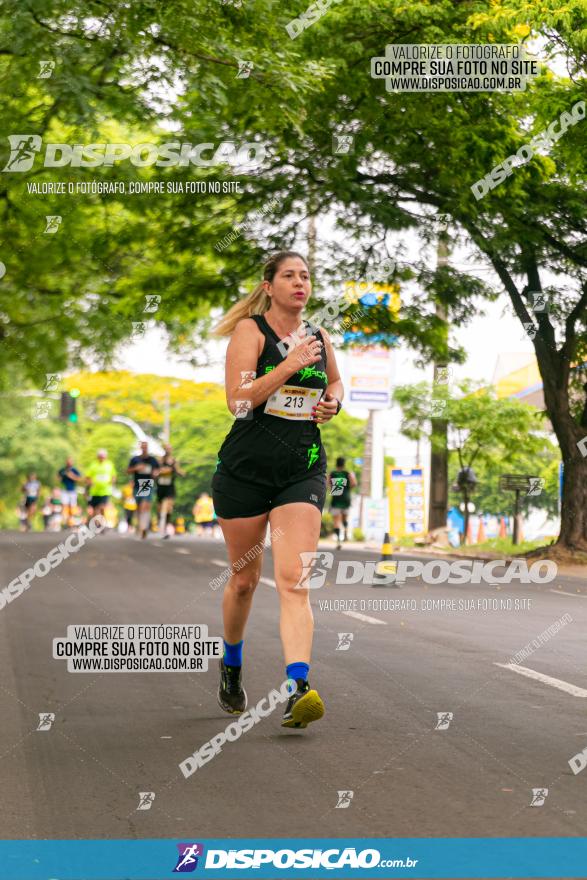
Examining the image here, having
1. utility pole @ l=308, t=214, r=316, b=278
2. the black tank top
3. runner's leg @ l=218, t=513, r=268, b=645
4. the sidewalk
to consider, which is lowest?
the sidewalk

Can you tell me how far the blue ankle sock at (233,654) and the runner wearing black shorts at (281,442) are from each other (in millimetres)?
353

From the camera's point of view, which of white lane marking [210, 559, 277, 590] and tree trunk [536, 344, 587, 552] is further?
tree trunk [536, 344, 587, 552]

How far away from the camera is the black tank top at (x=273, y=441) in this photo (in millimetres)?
6141

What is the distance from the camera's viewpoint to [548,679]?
26.1ft

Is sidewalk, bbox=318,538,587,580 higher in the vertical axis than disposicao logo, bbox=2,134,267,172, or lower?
lower

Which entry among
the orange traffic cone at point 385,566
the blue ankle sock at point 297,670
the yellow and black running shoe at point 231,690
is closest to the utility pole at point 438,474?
the orange traffic cone at point 385,566

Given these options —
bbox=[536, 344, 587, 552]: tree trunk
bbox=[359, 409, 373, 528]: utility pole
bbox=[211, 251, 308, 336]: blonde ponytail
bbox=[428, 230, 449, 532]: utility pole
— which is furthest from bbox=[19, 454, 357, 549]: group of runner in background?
bbox=[211, 251, 308, 336]: blonde ponytail

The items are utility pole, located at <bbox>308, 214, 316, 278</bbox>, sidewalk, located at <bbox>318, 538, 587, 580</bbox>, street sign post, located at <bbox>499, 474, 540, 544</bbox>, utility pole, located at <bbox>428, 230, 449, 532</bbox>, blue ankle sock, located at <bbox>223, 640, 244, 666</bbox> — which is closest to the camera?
blue ankle sock, located at <bbox>223, 640, 244, 666</bbox>

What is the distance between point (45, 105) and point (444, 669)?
1070 cm

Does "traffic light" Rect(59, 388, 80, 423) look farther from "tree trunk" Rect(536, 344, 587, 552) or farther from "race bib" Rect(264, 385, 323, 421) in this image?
"race bib" Rect(264, 385, 323, 421)

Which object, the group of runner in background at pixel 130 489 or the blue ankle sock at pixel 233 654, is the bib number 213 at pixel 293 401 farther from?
the group of runner in background at pixel 130 489

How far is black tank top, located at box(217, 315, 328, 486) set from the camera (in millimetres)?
6141

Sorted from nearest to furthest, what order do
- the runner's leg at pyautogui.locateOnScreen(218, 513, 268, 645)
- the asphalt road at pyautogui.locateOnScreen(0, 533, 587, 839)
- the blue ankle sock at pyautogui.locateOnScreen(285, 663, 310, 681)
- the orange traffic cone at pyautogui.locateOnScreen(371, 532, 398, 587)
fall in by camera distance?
the asphalt road at pyautogui.locateOnScreen(0, 533, 587, 839), the blue ankle sock at pyautogui.locateOnScreen(285, 663, 310, 681), the runner's leg at pyautogui.locateOnScreen(218, 513, 268, 645), the orange traffic cone at pyautogui.locateOnScreen(371, 532, 398, 587)

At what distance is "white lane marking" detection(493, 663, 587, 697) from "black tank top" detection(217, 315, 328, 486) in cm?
218
